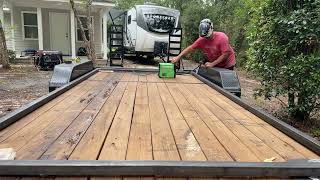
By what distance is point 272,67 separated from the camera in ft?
17.4

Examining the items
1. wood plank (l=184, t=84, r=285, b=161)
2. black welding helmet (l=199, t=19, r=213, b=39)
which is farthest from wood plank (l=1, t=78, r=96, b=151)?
black welding helmet (l=199, t=19, r=213, b=39)

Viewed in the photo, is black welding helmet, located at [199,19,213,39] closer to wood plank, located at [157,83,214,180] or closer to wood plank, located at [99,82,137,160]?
wood plank, located at [157,83,214,180]

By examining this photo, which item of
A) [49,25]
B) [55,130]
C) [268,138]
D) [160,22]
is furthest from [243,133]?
[49,25]

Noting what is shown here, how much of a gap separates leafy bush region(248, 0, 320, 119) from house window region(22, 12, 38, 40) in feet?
46.0

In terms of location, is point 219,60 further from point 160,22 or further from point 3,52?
point 160,22

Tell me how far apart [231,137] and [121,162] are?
888 mm

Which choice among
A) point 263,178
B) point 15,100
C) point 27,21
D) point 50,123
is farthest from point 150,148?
point 27,21

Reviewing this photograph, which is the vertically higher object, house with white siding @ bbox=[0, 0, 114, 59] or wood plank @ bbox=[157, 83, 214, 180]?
house with white siding @ bbox=[0, 0, 114, 59]

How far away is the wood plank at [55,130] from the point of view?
176 cm

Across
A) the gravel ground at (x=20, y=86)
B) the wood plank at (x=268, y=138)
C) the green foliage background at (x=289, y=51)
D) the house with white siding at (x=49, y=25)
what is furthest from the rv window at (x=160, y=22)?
the wood plank at (x=268, y=138)

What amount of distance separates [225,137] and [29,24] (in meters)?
16.9

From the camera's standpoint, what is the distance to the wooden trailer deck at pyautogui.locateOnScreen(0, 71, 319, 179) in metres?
1.79

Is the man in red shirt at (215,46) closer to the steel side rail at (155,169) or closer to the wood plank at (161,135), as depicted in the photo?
the wood plank at (161,135)

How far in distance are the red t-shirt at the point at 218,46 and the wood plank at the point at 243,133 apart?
1.84 metres
